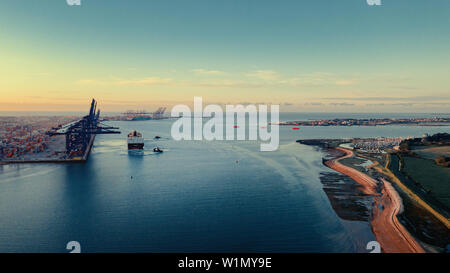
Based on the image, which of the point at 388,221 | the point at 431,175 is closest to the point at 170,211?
the point at 388,221

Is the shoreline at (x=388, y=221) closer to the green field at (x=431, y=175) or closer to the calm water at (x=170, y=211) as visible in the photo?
the calm water at (x=170, y=211)

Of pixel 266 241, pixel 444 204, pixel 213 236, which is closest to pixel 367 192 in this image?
pixel 444 204

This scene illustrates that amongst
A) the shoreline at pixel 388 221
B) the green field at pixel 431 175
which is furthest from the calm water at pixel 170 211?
the green field at pixel 431 175

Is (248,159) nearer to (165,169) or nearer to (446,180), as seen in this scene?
(165,169)

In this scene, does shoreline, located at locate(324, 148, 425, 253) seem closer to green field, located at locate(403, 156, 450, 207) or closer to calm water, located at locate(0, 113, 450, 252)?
calm water, located at locate(0, 113, 450, 252)

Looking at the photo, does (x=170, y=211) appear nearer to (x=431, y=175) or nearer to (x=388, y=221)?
(x=388, y=221)

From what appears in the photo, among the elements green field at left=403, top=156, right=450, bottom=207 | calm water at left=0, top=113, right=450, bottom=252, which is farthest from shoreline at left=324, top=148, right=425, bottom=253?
green field at left=403, top=156, right=450, bottom=207
